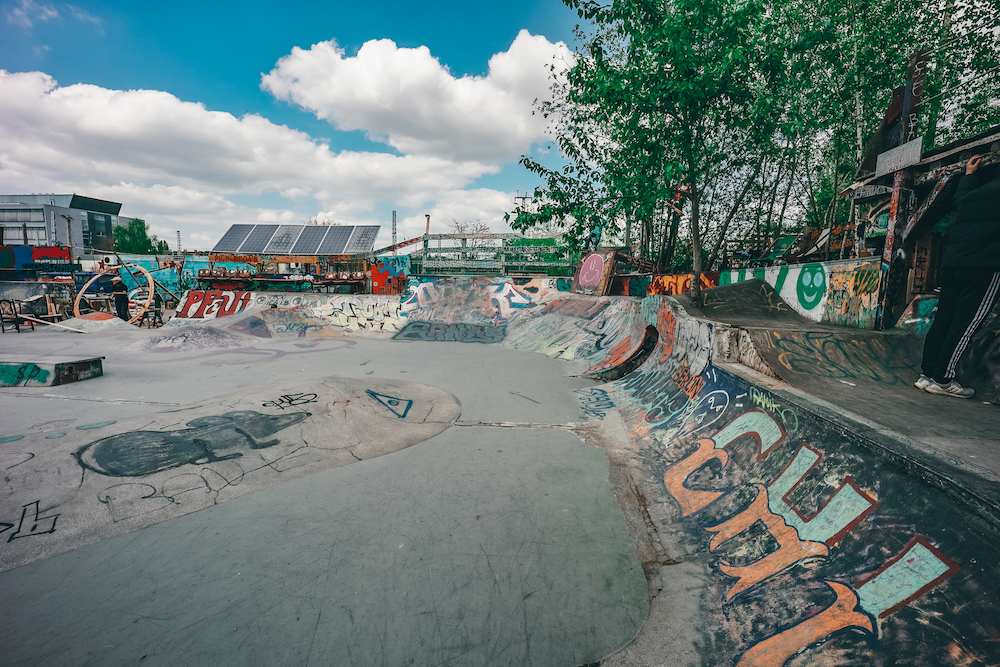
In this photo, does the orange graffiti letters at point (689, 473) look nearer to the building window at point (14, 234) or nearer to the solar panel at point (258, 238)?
the solar panel at point (258, 238)

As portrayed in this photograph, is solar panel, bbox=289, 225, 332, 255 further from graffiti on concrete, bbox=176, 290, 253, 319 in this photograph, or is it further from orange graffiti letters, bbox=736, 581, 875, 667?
orange graffiti letters, bbox=736, 581, 875, 667

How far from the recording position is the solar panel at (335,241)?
34.6m

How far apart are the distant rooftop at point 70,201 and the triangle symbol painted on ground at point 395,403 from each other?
91.5m

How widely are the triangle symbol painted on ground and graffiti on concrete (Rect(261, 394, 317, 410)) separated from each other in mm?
884

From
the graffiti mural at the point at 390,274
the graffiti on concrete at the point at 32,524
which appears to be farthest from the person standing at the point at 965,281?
the graffiti mural at the point at 390,274

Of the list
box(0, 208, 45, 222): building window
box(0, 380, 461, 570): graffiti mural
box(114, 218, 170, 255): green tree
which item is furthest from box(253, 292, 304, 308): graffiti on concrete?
box(0, 208, 45, 222): building window

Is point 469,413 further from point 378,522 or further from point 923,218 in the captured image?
point 923,218

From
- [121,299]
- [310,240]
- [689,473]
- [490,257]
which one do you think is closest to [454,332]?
[490,257]

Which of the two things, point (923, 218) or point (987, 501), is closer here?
point (987, 501)

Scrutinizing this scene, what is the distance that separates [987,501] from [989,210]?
→ 3.77 meters

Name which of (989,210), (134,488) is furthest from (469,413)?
(989,210)

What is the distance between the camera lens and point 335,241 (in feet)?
117

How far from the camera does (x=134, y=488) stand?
142 inches

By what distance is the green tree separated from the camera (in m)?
58.8
